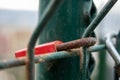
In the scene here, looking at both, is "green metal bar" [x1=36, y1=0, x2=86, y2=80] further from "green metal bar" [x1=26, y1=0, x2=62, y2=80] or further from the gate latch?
"green metal bar" [x1=26, y1=0, x2=62, y2=80]

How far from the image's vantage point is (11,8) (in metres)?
2.48

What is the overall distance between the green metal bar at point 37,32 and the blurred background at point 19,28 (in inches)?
64.7

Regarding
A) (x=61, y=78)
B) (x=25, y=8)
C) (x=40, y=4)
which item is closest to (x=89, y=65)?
(x=61, y=78)

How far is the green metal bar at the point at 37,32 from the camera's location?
481mm

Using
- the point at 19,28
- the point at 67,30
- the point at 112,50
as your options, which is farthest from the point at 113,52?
the point at 19,28

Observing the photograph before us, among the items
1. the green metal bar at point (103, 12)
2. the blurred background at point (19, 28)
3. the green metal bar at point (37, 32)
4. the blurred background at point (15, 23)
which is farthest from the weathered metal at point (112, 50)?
the blurred background at point (15, 23)

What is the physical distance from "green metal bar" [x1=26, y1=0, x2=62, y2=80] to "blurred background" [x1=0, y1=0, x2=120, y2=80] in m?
1.64

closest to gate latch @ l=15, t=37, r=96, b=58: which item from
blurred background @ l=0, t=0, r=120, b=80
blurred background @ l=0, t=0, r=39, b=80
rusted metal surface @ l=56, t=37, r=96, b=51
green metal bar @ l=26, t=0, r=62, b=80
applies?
rusted metal surface @ l=56, t=37, r=96, b=51

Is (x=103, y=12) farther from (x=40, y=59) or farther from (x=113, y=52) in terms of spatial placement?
(x=113, y=52)

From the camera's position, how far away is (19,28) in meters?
2.52

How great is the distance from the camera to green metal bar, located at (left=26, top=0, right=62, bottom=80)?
18.9 inches

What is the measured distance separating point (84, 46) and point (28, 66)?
210mm

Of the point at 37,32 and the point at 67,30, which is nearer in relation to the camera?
the point at 37,32

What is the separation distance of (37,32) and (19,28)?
2026mm
